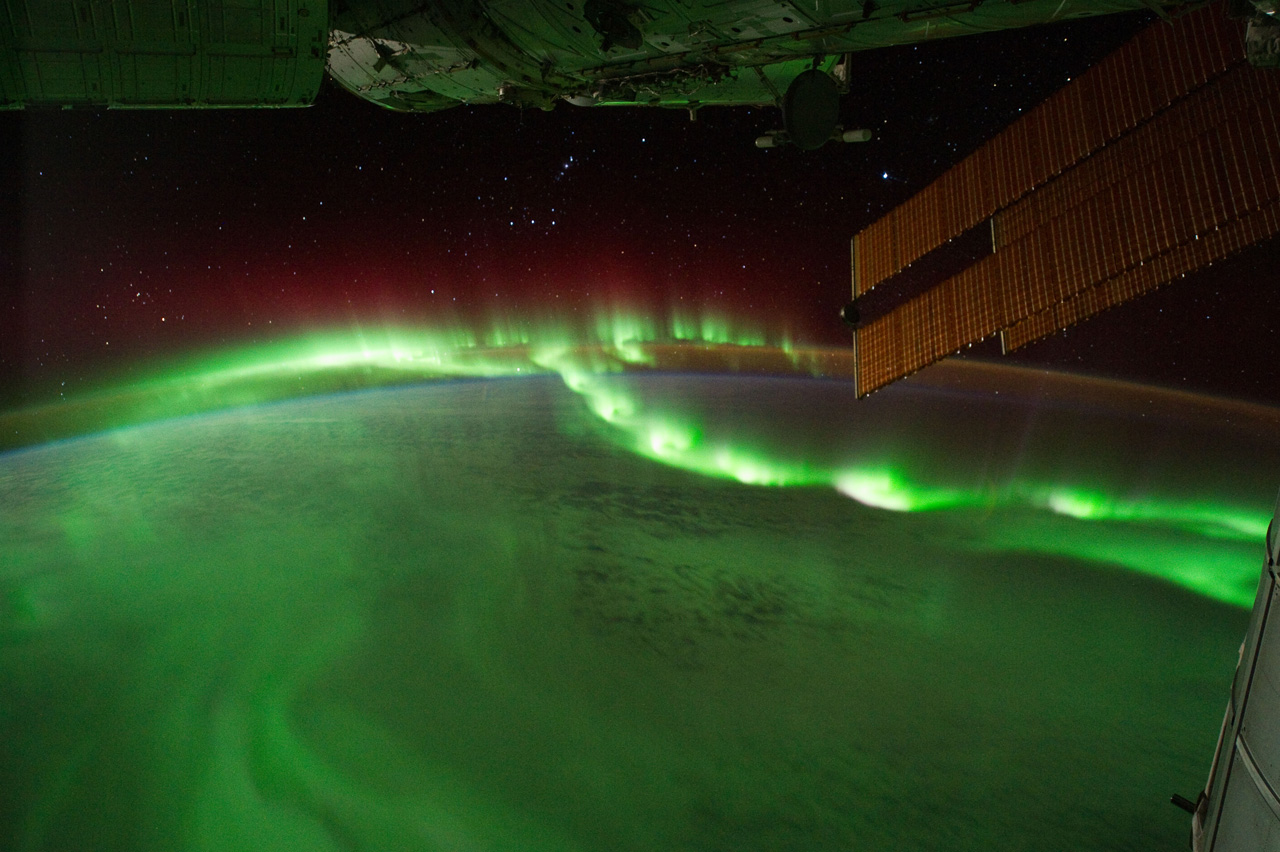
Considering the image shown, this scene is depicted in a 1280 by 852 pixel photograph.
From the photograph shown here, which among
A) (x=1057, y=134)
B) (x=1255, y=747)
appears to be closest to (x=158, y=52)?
(x=1057, y=134)

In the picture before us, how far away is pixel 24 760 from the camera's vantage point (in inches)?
233

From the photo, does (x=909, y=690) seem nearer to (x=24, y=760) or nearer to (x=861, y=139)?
(x=861, y=139)

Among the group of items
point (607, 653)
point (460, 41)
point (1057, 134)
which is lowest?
point (607, 653)

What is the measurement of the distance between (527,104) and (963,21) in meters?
4.47

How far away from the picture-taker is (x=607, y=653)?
8.06 m

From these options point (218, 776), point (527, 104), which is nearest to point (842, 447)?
point (527, 104)

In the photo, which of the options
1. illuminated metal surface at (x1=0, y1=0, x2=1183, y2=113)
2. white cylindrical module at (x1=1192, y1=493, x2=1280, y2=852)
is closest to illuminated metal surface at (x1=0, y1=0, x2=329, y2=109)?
illuminated metal surface at (x1=0, y1=0, x2=1183, y2=113)

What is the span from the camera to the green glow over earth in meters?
5.31

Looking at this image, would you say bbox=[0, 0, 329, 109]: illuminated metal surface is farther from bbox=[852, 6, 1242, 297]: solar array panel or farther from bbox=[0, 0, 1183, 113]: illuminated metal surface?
bbox=[852, 6, 1242, 297]: solar array panel

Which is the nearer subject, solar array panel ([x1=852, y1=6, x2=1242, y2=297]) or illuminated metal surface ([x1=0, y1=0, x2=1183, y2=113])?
solar array panel ([x1=852, y1=6, x2=1242, y2=297])

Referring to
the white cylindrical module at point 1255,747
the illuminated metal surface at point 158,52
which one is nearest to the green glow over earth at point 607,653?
the white cylindrical module at point 1255,747

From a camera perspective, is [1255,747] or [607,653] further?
[607,653]

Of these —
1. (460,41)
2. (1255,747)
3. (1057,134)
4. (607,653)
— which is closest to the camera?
(1255,747)

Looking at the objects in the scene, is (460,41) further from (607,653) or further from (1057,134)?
(607,653)
